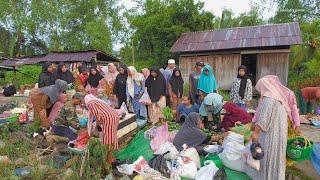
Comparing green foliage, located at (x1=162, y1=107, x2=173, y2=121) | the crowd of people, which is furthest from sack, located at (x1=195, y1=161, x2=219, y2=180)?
green foliage, located at (x1=162, y1=107, x2=173, y2=121)

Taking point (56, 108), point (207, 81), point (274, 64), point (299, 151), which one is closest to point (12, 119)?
point (56, 108)

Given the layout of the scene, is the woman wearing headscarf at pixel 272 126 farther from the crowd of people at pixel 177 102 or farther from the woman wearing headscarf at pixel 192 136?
the woman wearing headscarf at pixel 192 136

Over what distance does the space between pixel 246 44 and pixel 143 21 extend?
7056 millimetres

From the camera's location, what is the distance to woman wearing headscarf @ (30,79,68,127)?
6387mm

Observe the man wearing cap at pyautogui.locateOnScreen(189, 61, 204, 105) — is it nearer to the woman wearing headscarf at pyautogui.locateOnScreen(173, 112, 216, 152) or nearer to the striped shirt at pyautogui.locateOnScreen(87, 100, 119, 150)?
the woman wearing headscarf at pyautogui.locateOnScreen(173, 112, 216, 152)

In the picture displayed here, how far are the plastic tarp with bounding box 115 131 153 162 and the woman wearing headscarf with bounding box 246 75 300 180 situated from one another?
190 cm

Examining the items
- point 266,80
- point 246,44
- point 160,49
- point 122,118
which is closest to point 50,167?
point 122,118

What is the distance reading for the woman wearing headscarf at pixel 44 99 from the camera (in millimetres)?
6387

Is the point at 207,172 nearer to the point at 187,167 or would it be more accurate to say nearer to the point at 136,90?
the point at 187,167

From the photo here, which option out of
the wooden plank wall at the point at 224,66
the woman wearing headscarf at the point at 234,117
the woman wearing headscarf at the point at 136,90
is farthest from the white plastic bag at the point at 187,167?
the wooden plank wall at the point at 224,66

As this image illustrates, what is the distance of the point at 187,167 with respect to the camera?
438 centimetres

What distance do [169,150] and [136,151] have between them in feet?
2.37

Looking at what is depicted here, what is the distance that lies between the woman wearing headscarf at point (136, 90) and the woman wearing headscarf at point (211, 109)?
1624 millimetres

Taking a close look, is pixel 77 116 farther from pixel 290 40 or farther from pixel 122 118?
pixel 290 40
